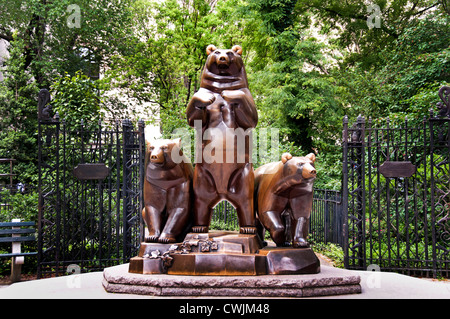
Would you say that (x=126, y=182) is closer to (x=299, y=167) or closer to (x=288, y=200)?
(x=288, y=200)

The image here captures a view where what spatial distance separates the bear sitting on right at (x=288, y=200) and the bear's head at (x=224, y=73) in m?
1.05

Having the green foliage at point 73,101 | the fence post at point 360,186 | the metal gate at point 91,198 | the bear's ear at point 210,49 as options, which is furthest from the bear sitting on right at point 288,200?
the green foliage at point 73,101

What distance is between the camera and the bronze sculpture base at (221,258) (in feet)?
13.8

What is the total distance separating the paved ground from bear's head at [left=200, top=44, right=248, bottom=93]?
2440 millimetres

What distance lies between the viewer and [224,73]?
4875 mm

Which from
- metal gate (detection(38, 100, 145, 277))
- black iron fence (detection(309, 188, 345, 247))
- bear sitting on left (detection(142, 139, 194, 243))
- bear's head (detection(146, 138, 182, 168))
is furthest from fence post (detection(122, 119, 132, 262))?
black iron fence (detection(309, 188, 345, 247))

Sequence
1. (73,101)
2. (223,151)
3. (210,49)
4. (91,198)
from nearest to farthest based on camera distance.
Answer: (223,151) → (210,49) → (91,198) → (73,101)

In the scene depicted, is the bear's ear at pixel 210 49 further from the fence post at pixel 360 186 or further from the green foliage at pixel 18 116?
the green foliage at pixel 18 116

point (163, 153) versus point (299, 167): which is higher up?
point (163, 153)

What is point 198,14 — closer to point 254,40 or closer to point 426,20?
point 254,40

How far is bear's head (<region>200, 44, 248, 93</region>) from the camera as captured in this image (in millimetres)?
4824

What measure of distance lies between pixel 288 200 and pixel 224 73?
64.7 inches

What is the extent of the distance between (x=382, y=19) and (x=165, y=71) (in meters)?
9.71

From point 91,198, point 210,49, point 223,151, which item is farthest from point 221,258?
point 91,198
